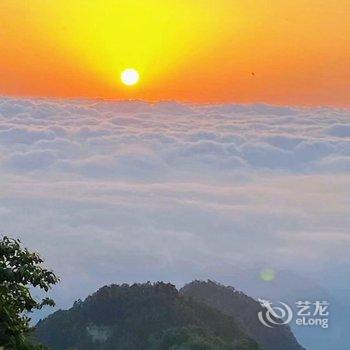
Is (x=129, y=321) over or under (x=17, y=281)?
over

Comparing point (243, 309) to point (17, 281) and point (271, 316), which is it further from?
point (17, 281)

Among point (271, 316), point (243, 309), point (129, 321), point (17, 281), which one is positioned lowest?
point (17, 281)

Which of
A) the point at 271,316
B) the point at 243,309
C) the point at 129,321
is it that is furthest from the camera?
the point at 271,316

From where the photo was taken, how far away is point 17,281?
10.8m

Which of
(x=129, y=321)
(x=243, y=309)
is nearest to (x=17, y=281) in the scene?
(x=129, y=321)

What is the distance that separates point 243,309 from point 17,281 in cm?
8743

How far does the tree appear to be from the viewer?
33.8 ft

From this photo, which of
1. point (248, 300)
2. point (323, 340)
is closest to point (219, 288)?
point (248, 300)

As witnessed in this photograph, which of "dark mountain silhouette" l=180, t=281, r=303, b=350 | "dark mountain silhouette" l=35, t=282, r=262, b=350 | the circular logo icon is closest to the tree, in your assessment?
"dark mountain silhouette" l=35, t=282, r=262, b=350

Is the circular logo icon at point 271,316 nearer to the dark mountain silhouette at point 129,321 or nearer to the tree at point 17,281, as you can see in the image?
the dark mountain silhouette at point 129,321

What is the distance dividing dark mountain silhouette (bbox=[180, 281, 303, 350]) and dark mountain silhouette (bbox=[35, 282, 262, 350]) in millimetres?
19600

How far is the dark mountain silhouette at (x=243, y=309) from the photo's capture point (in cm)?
9225

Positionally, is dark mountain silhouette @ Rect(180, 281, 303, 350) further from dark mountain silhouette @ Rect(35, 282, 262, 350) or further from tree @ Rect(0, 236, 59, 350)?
tree @ Rect(0, 236, 59, 350)

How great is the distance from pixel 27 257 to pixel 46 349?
61.2 inches
